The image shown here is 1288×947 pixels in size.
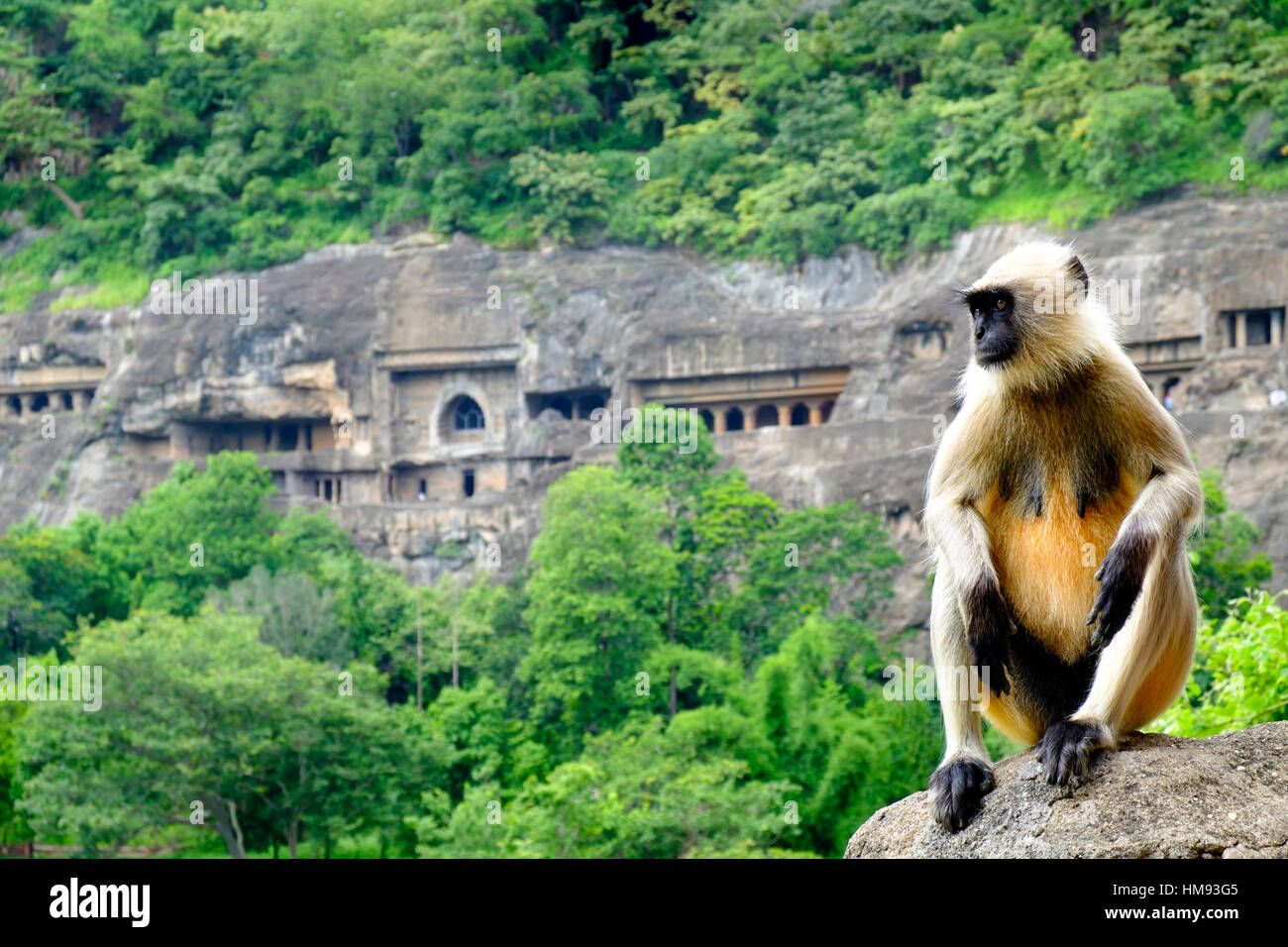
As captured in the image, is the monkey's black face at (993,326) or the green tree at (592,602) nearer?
the monkey's black face at (993,326)

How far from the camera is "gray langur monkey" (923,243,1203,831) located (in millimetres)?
4496

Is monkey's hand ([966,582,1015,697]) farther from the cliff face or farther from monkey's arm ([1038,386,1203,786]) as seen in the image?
the cliff face

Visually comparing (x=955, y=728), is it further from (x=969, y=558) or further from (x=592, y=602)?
(x=592, y=602)

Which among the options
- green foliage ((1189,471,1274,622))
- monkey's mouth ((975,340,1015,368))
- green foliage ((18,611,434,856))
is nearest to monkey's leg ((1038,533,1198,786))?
monkey's mouth ((975,340,1015,368))

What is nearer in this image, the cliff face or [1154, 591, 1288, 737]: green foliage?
[1154, 591, 1288, 737]: green foliage

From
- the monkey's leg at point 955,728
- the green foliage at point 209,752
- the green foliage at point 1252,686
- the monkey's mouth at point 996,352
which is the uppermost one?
the monkey's mouth at point 996,352

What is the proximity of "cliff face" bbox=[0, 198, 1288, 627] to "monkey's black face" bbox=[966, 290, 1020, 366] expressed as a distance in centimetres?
2512

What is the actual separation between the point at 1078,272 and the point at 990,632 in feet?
4.52

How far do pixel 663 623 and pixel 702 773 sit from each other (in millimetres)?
8737

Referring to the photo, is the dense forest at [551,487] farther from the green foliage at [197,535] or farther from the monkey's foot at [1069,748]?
Result: the monkey's foot at [1069,748]

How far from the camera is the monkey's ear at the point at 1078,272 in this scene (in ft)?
16.9

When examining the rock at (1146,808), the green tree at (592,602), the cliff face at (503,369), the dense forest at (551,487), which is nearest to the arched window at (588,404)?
the cliff face at (503,369)

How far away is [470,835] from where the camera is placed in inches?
883

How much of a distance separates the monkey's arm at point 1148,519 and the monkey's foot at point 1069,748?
1.10 ft
